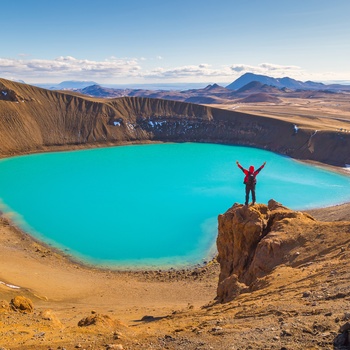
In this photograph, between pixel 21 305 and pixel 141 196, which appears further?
pixel 141 196

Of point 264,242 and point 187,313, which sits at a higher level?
point 264,242

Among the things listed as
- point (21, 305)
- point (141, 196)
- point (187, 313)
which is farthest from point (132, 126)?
point (187, 313)

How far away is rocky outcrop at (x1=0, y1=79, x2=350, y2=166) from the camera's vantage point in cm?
7650

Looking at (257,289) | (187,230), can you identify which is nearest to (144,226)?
(187,230)

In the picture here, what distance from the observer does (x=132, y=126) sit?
305 ft

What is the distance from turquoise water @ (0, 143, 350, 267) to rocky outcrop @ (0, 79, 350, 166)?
218 inches

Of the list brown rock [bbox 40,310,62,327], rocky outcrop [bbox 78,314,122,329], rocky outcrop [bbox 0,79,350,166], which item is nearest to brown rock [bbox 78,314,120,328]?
rocky outcrop [bbox 78,314,122,329]

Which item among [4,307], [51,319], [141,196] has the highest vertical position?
[51,319]

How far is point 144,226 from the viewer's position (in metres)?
37.9

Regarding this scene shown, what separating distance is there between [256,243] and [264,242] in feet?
5.71

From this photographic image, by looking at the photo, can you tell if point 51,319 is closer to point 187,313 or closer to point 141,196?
point 187,313

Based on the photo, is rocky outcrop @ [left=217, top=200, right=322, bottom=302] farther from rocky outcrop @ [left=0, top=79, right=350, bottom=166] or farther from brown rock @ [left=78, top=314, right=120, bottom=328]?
rocky outcrop @ [left=0, top=79, right=350, bottom=166]

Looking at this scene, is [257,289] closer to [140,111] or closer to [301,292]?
[301,292]

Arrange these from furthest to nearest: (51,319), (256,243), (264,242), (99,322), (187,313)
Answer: (256,243)
(264,242)
(187,313)
(51,319)
(99,322)
